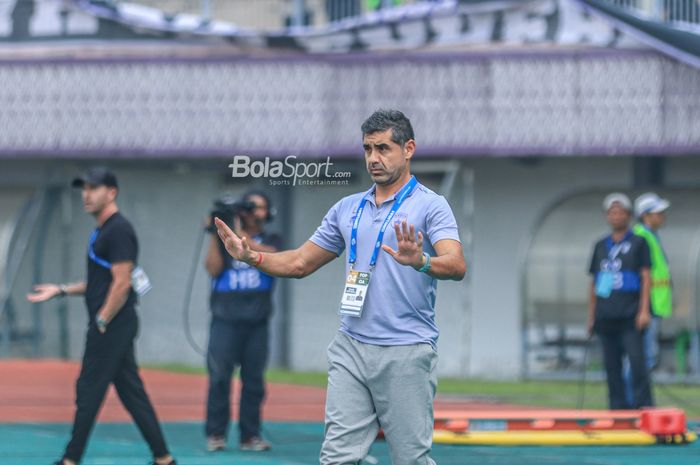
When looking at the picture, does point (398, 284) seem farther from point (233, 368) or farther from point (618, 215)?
point (618, 215)

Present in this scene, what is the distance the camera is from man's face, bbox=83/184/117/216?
32.8 ft

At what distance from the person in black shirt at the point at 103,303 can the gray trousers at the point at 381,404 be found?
3039 millimetres

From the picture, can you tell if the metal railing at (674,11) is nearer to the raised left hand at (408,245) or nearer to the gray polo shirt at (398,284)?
the gray polo shirt at (398,284)

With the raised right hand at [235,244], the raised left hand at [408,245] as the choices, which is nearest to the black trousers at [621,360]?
the raised right hand at [235,244]

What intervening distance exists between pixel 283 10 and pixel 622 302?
9877 mm

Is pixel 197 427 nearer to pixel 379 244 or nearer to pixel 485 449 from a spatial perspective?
pixel 485 449

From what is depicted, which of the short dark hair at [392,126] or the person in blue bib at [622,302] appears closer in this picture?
the short dark hair at [392,126]

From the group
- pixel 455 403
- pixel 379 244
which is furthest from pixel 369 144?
pixel 455 403

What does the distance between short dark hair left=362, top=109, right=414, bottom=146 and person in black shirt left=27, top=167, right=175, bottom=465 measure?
3123 millimetres

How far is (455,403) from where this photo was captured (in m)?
17.0

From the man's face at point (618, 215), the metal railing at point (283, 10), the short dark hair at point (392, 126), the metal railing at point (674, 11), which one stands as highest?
the metal railing at point (283, 10)

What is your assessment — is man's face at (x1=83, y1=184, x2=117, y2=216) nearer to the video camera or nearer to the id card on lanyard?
the video camera

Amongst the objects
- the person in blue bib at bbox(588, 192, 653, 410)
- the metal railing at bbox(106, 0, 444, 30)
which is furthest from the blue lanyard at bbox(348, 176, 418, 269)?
the metal railing at bbox(106, 0, 444, 30)

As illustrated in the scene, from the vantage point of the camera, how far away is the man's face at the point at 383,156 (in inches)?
281
